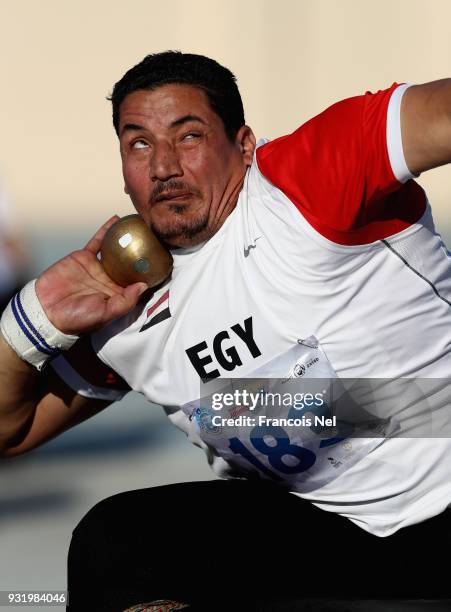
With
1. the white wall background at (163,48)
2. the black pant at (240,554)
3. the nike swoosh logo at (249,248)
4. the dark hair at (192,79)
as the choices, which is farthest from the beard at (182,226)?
the white wall background at (163,48)

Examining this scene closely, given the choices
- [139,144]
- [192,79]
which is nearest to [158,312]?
[139,144]

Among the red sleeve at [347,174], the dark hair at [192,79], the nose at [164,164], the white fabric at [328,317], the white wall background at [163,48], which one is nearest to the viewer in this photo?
the red sleeve at [347,174]

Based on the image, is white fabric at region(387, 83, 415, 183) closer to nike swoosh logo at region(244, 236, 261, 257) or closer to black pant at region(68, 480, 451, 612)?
nike swoosh logo at region(244, 236, 261, 257)

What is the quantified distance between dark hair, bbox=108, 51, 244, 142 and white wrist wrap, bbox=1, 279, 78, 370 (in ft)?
1.83

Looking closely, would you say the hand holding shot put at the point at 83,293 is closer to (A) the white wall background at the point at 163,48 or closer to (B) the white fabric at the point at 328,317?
(B) the white fabric at the point at 328,317

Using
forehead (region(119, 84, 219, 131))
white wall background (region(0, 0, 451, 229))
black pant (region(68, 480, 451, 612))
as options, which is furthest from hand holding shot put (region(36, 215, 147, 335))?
white wall background (region(0, 0, 451, 229))

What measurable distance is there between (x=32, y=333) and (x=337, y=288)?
2.54 ft

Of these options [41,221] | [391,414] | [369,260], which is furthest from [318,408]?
[41,221]

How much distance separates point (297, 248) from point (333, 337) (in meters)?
0.21

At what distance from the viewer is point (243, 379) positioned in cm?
248

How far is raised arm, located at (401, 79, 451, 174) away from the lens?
6.87 ft

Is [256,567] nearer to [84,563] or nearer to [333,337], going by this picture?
[84,563]

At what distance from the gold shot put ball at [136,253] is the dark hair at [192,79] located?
12.5 inches

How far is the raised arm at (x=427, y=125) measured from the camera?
6.87 feet
